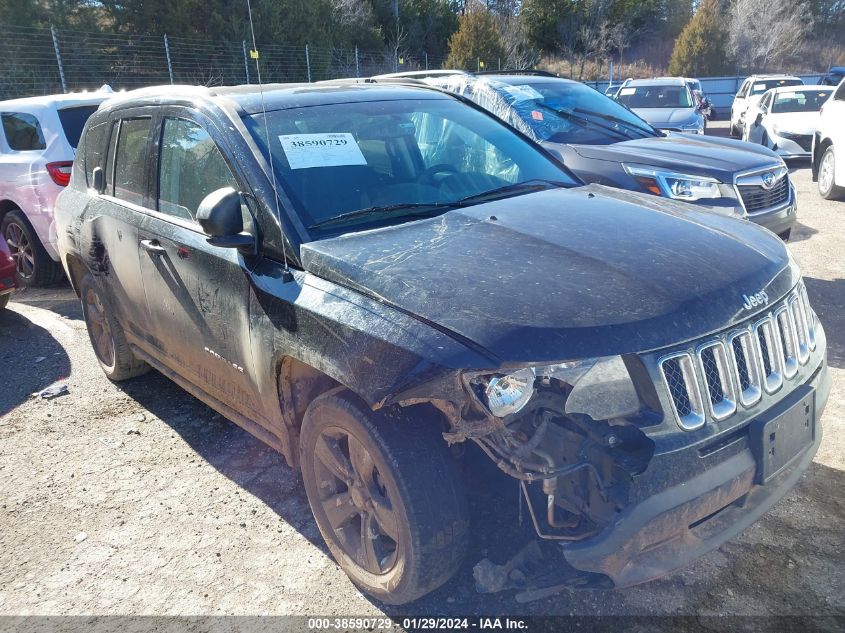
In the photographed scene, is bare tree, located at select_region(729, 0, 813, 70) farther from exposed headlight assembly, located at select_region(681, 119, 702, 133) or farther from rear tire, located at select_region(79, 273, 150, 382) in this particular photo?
rear tire, located at select_region(79, 273, 150, 382)

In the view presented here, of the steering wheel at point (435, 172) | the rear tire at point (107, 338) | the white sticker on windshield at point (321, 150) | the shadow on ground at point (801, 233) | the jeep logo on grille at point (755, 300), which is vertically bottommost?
the shadow on ground at point (801, 233)

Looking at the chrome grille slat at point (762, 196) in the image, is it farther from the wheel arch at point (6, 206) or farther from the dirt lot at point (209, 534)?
the wheel arch at point (6, 206)

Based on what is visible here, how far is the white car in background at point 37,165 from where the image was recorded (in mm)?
6617

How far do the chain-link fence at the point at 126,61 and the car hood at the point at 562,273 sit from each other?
16.1 metres

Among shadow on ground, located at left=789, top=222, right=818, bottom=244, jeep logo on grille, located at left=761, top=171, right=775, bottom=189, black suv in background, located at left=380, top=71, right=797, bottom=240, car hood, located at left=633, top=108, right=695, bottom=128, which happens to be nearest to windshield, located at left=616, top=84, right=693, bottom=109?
car hood, located at left=633, top=108, right=695, bottom=128

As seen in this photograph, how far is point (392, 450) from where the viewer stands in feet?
7.46

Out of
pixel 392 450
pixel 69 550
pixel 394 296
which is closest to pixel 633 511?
pixel 392 450

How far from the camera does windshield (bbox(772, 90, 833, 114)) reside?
14125 millimetres

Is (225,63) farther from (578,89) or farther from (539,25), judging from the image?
(539,25)

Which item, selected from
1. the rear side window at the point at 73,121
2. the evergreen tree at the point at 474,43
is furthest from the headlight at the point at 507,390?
the evergreen tree at the point at 474,43

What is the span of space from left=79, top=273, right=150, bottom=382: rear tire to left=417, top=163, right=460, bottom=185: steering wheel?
2.33m

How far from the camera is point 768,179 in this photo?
5734mm

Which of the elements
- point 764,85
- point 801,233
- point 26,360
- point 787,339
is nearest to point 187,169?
point 787,339

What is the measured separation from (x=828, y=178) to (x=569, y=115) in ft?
16.8
